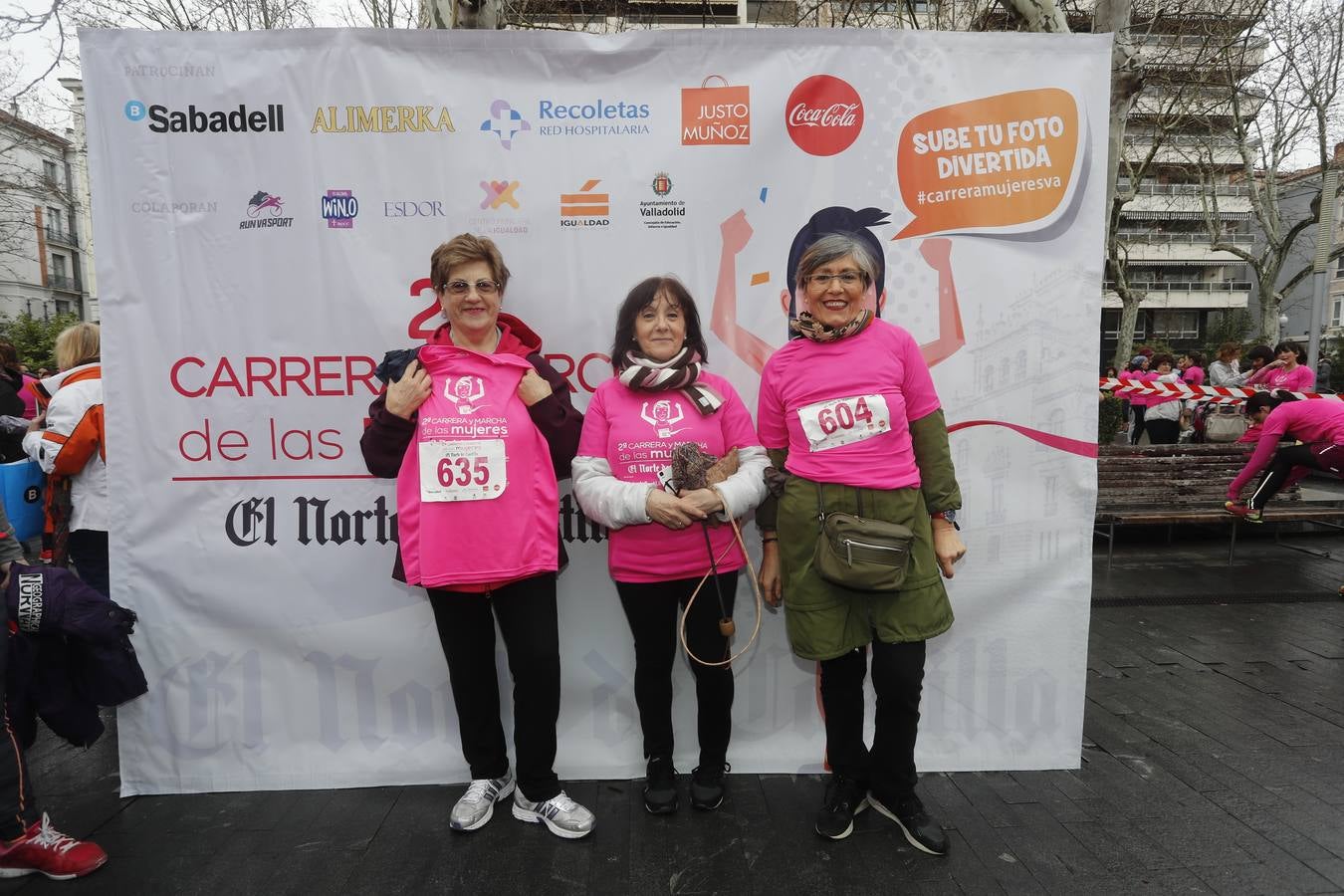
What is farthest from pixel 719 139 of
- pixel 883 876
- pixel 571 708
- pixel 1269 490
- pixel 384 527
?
pixel 1269 490

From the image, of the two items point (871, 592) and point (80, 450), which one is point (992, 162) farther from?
point (80, 450)

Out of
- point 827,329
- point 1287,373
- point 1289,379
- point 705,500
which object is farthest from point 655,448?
point 1287,373

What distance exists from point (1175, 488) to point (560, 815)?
640cm

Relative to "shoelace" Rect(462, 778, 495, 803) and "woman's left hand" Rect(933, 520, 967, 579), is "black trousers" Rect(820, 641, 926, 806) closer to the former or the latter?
"woman's left hand" Rect(933, 520, 967, 579)

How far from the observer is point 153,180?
2848mm

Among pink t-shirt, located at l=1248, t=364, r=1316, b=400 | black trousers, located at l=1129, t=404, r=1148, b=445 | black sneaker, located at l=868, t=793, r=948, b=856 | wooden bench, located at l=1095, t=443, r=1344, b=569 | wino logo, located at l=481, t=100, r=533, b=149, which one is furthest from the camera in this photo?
black trousers, located at l=1129, t=404, r=1148, b=445

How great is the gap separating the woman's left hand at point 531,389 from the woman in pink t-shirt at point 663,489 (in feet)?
0.61

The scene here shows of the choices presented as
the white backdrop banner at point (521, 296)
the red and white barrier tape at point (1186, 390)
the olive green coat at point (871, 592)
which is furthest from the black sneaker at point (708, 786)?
the red and white barrier tape at point (1186, 390)

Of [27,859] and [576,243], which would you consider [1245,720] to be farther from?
[27,859]

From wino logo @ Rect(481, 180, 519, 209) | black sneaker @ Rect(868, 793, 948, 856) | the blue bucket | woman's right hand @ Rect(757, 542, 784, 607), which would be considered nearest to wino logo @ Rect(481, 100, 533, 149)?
wino logo @ Rect(481, 180, 519, 209)

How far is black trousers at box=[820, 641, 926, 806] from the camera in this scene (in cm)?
248

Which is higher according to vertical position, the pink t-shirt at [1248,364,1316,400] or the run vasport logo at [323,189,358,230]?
the run vasport logo at [323,189,358,230]

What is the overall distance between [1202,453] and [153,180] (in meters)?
8.02

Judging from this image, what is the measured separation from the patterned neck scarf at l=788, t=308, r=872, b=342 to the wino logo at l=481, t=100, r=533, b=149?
50.9 inches
